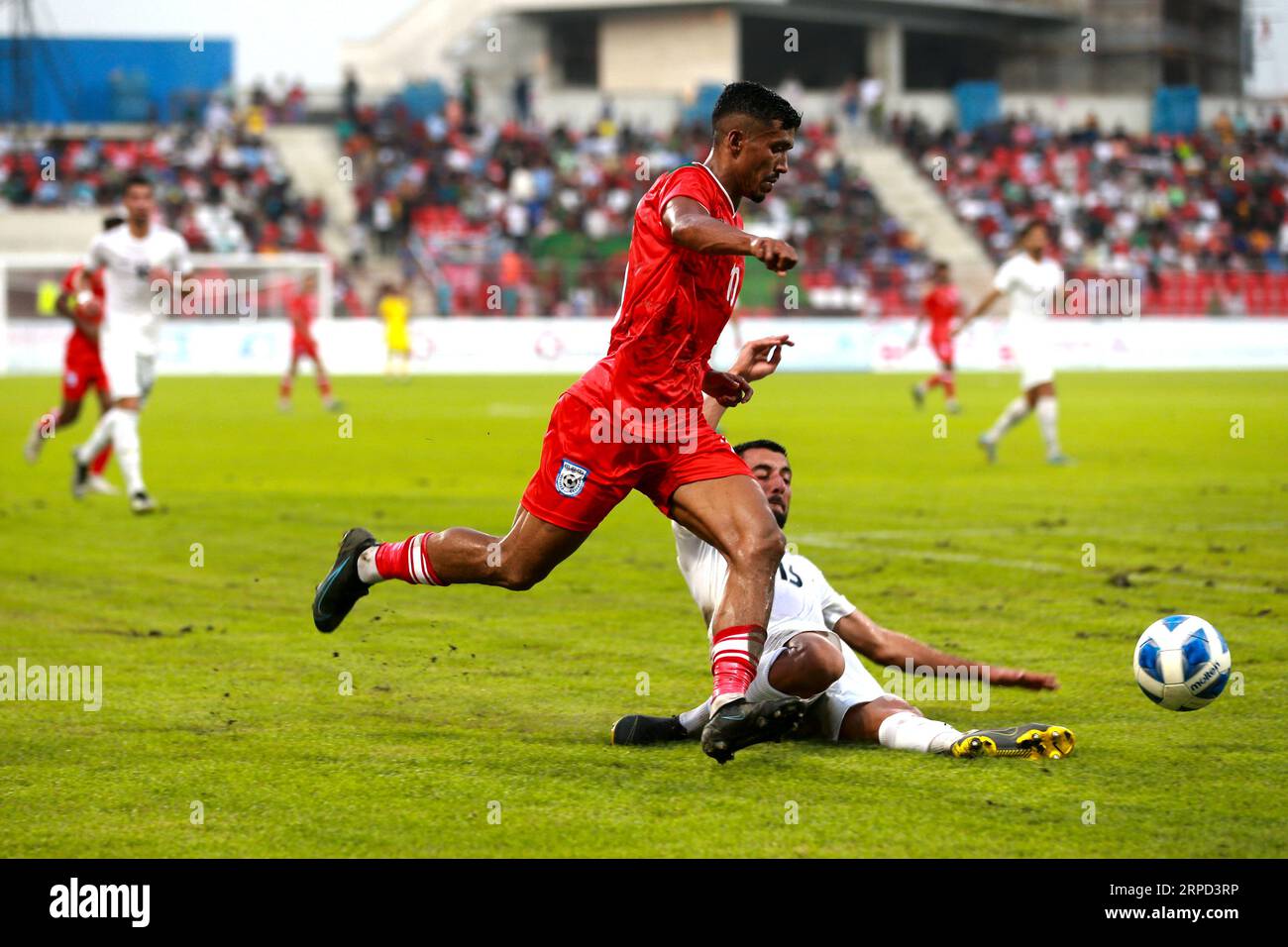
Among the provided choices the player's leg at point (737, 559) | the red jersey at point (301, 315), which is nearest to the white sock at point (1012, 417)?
the player's leg at point (737, 559)

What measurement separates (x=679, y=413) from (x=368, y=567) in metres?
1.63

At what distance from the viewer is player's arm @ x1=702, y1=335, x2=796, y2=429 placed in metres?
6.46

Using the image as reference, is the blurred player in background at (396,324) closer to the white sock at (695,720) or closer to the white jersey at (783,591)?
the white jersey at (783,591)

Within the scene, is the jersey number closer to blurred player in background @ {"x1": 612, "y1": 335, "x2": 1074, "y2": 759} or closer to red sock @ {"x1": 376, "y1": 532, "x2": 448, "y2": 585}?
blurred player in background @ {"x1": 612, "y1": 335, "x2": 1074, "y2": 759}

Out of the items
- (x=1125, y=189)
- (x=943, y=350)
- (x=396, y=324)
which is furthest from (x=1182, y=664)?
(x=1125, y=189)

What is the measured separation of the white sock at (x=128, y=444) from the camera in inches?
532

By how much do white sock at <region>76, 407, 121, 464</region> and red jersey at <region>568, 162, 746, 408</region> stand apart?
28.3 ft

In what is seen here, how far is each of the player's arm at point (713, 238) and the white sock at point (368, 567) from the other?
200cm

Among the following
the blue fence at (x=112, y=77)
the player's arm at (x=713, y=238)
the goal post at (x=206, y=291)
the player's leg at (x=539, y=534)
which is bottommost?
the player's leg at (x=539, y=534)

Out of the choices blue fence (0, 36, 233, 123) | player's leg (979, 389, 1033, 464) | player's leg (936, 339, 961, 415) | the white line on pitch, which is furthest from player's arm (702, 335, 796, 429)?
blue fence (0, 36, 233, 123)

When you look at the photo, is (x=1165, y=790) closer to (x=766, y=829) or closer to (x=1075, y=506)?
(x=766, y=829)

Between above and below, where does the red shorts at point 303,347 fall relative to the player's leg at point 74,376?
above

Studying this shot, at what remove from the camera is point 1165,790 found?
5324mm
